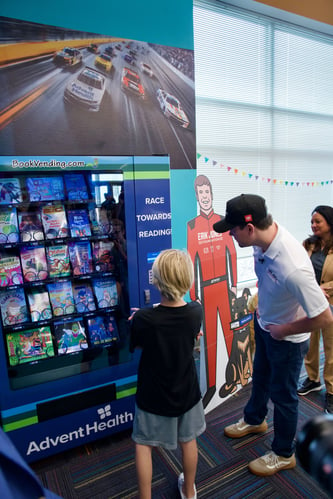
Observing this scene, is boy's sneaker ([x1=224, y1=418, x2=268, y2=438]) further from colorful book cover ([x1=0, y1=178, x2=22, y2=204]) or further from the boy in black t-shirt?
colorful book cover ([x1=0, y1=178, x2=22, y2=204])

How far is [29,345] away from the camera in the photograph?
223 centimetres

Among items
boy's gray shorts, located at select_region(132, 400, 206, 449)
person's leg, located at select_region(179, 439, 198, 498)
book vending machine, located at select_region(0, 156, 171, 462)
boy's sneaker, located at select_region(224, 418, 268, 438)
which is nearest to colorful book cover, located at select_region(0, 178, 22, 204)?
book vending machine, located at select_region(0, 156, 171, 462)

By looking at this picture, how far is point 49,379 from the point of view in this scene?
7.10 ft

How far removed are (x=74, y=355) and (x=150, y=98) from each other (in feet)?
6.63

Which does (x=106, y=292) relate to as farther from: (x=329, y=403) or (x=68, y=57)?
(x=329, y=403)

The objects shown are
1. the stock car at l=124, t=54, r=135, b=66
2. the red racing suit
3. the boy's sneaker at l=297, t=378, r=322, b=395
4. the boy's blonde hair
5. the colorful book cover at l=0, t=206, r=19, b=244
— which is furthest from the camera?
the boy's sneaker at l=297, t=378, r=322, b=395

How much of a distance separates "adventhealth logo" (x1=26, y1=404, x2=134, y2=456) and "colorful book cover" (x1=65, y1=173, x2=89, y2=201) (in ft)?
4.71

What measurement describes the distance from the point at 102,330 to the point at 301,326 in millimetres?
1389

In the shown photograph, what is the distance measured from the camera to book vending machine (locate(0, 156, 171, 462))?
6.84 ft

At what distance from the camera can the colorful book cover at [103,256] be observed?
235 cm

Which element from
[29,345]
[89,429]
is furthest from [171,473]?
[29,345]

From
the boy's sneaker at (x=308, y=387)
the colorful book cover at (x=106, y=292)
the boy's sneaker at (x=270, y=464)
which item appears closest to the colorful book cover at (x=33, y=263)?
the colorful book cover at (x=106, y=292)

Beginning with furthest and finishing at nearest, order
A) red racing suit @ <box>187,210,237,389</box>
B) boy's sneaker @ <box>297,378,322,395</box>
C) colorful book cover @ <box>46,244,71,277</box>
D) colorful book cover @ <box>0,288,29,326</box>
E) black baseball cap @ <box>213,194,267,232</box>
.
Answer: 1. boy's sneaker @ <box>297,378,322,395</box>
2. red racing suit @ <box>187,210,237,389</box>
3. colorful book cover @ <box>46,244,71,277</box>
4. colorful book cover @ <box>0,288,29,326</box>
5. black baseball cap @ <box>213,194,267,232</box>

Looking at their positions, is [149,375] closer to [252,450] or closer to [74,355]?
[74,355]
